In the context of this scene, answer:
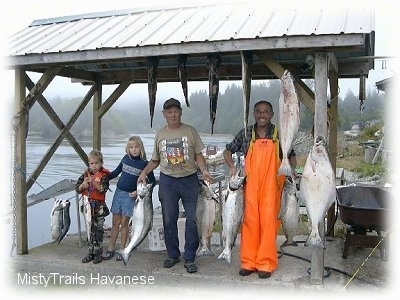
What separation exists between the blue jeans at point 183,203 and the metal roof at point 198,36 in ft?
5.02

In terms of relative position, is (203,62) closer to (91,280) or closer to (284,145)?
(284,145)

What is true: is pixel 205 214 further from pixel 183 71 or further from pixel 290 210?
pixel 183 71

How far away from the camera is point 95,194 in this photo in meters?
6.06

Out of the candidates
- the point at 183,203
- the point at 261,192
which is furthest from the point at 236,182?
the point at 183,203

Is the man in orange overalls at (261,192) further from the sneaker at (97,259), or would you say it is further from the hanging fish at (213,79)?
the sneaker at (97,259)

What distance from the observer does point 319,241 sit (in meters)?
4.76

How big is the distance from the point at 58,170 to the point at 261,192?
1690 cm

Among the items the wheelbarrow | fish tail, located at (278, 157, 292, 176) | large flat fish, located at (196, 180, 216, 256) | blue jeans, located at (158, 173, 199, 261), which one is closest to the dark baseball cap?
blue jeans, located at (158, 173, 199, 261)

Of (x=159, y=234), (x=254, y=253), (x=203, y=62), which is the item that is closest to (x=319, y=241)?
(x=254, y=253)

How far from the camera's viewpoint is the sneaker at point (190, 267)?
564 centimetres

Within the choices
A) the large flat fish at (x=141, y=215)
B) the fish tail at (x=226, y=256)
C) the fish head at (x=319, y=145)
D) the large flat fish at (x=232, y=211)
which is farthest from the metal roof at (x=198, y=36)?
the fish tail at (x=226, y=256)

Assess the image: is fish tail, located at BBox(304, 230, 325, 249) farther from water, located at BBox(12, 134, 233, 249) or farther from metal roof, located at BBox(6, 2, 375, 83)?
water, located at BBox(12, 134, 233, 249)

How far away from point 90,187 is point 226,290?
2208 millimetres

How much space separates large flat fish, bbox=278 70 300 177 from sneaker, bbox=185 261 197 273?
167cm
